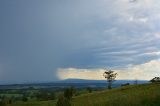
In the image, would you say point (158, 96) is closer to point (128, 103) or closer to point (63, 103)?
point (128, 103)

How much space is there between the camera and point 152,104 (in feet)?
112

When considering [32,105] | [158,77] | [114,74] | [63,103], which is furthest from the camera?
[114,74]

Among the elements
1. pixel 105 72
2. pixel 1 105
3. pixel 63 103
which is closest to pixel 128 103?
pixel 63 103

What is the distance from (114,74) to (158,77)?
55056 mm

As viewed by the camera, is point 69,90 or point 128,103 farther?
point 69,90

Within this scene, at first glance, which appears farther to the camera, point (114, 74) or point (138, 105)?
point (114, 74)

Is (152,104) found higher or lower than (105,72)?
lower

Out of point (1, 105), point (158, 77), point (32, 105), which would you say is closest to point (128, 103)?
point (1, 105)

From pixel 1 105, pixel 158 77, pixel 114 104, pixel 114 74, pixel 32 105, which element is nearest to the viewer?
pixel 114 104

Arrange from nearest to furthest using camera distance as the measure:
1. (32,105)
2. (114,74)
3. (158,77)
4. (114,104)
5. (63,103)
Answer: (63,103) → (114,104) → (32,105) → (158,77) → (114,74)

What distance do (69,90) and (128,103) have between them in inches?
1357

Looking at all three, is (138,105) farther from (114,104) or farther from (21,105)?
(21,105)

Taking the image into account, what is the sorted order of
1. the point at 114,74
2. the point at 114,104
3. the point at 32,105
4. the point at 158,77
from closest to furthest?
the point at 114,104
the point at 32,105
the point at 158,77
the point at 114,74

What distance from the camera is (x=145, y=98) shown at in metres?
37.0
